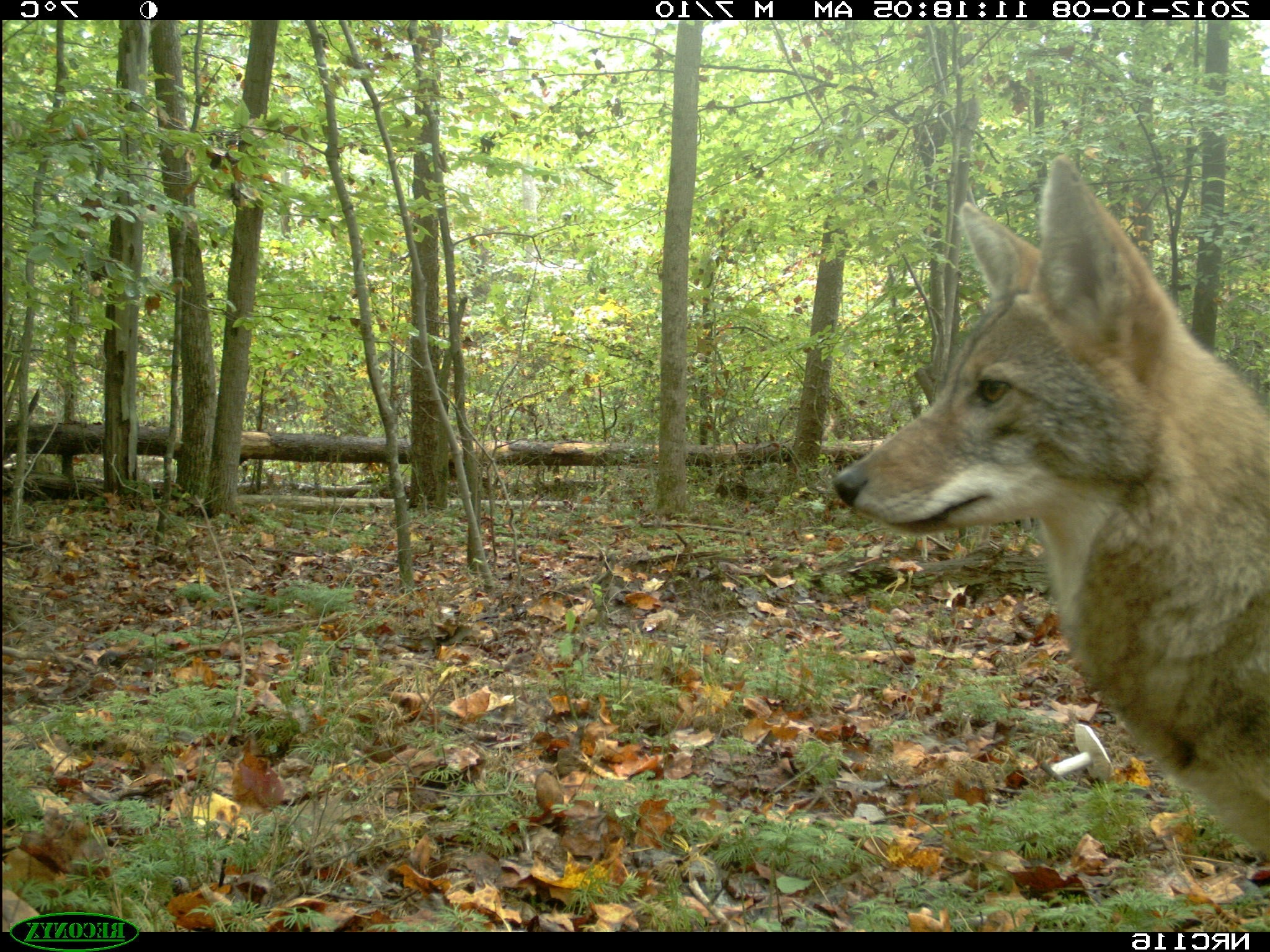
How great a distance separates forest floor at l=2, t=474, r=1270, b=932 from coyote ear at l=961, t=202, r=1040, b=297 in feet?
6.12

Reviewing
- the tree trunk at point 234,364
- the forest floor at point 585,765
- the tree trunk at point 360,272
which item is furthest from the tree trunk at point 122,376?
the tree trunk at point 360,272

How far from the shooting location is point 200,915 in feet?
7.43

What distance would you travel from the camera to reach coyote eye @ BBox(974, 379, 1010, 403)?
2316 millimetres

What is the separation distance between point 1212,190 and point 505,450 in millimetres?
12252

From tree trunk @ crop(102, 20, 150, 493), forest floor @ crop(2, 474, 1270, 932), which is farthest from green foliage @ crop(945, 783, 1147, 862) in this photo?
tree trunk @ crop(102, 20, 150, 493)

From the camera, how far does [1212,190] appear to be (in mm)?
2646

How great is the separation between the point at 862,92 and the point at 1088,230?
91 cm

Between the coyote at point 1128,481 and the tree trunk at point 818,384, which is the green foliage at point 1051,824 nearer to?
the coyote at point 1128,481

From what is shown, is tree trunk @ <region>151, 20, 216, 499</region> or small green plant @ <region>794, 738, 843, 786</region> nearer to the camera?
small green plant @ <region>794, 738, 843, 786</region>

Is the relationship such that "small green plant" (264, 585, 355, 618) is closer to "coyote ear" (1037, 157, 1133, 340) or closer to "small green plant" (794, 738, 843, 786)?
"small green plant" (794, 738, 843, 786)

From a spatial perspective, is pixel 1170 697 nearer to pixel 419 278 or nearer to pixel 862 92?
pixel 862 92

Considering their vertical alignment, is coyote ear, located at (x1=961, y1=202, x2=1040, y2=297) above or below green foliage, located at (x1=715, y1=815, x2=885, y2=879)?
above

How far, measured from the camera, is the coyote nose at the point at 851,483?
237cm

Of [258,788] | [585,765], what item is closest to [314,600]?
[258,788]
